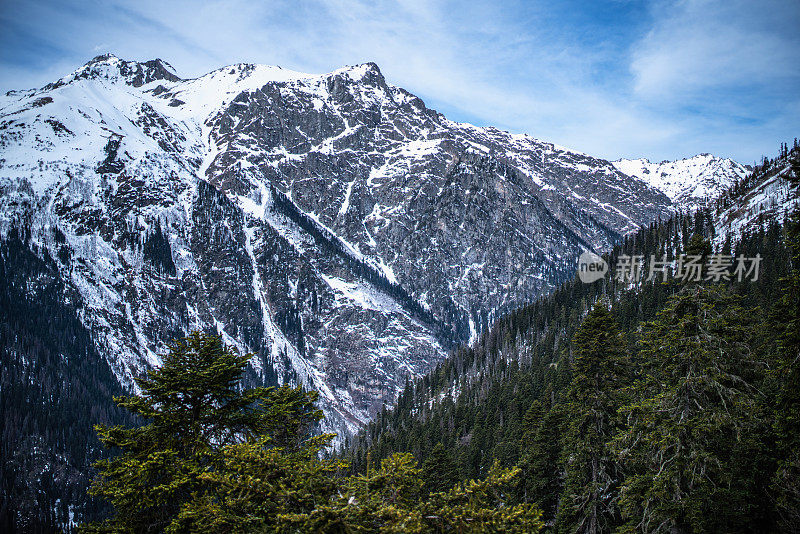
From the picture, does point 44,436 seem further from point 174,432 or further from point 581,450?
point 581,450

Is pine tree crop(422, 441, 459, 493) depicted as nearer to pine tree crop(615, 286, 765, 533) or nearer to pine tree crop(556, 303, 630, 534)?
pine tree crop(556, 303, 630, 534)

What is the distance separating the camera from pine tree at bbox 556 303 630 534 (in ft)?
70.2

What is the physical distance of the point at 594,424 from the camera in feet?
72.4

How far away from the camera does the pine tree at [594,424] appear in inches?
843

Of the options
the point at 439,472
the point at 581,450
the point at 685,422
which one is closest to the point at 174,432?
the point at 581,450

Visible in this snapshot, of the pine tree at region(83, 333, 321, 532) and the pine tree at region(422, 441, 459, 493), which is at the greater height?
the pine tree at region(83, 333, 321, 532)

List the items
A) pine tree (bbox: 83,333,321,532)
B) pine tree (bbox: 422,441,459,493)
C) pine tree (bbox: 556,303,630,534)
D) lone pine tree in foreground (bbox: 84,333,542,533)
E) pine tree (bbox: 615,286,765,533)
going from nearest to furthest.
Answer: lone pine tree in foreground (bbox: 84,333,542,533) → pine tree (bbox: 83,333,321,532) → pine tree (bbox: 615,286,765,533) → pine tree (bbox: 556,303,630,534) → pine tree (bbox: 422,441,459,493)

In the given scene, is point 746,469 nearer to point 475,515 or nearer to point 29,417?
Answer: point 475,515

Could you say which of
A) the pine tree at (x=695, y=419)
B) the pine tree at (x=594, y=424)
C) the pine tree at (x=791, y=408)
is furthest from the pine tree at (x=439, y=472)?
the pine tree at (x=791, y=408)

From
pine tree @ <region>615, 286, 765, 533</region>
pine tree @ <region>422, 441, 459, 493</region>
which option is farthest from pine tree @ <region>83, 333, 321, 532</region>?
pine tree @ <region>422, 441, 459, 493</region>

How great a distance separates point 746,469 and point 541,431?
44.6 feet

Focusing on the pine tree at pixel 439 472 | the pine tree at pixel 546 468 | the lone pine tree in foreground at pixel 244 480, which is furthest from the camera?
the pine tree at pixel 439 472

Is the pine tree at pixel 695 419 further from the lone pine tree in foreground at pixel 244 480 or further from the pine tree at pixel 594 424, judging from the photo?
the lone pine tree in foreground at pixel 244 480

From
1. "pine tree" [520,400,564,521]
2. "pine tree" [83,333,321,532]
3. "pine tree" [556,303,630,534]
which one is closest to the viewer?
"pine tree" [83,333,321,532]
